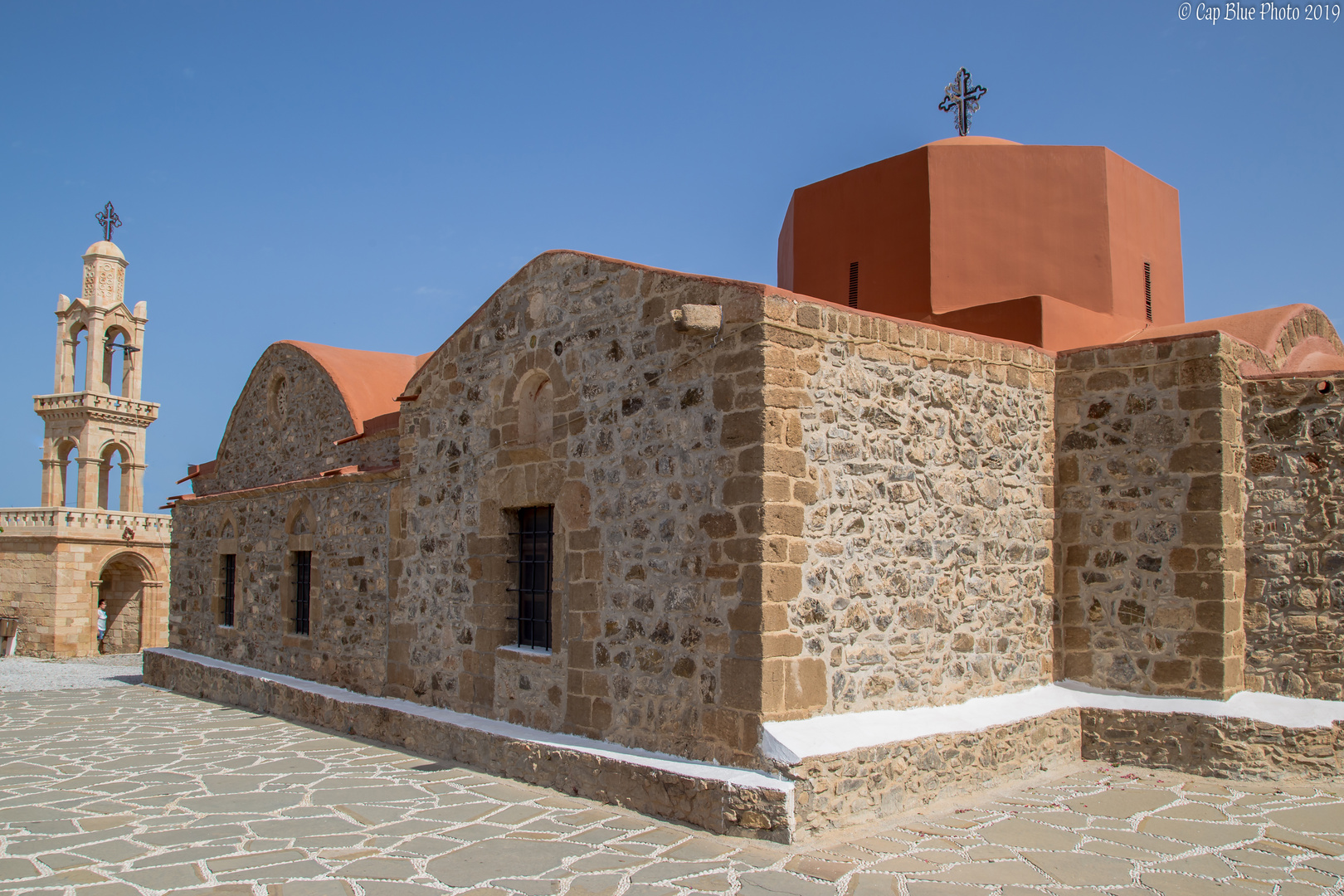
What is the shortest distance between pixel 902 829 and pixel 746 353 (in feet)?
8.96

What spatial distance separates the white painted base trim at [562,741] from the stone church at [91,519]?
13550mm

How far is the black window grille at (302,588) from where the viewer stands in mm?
10438

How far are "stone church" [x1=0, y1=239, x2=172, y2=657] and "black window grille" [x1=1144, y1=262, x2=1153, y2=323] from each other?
70.4ft

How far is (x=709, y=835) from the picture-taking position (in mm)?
4945

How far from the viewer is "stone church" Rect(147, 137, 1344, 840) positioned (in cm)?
532

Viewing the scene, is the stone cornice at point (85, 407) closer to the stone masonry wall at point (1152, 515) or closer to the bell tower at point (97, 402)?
the bell tower at point (97, 402)

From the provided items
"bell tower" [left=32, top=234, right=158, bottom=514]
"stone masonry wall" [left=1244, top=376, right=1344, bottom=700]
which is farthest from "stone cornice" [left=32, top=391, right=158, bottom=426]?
"stone masonry wall" [left=1244, top=376, right=1344, bottom=700]

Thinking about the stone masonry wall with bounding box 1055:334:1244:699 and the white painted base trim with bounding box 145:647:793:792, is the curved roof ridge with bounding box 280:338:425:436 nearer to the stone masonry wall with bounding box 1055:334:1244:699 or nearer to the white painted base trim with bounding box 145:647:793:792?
the white painted base trim with bounding box 145:647:793:792

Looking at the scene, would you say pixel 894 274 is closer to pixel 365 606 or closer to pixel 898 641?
pixel 898 641

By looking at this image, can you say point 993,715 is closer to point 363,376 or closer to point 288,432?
point 363,376

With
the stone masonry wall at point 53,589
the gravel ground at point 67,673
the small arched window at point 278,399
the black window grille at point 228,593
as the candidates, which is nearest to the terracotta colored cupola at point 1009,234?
the small arched window at point 278,399

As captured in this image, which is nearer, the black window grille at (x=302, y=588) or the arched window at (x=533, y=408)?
the arched window at (x=533, y=408)

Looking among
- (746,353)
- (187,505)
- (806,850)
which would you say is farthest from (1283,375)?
(187,505)

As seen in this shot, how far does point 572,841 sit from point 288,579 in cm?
680
